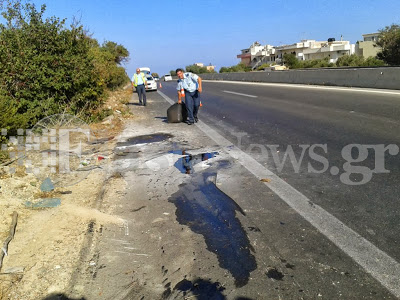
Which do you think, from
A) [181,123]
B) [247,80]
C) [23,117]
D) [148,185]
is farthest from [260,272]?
[247,80]

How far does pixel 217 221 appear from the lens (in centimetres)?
384

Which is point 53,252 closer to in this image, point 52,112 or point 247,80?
point 52,112

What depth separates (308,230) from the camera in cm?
345

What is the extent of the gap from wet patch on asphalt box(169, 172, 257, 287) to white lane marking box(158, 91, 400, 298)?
719 millimetres

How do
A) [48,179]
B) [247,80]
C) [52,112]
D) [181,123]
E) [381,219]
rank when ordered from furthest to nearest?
[247,80]
[181,123]
[52,112]
[48,179]
[381,219]

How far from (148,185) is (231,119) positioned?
245 inches

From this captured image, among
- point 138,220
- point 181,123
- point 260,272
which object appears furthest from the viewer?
point 181,123

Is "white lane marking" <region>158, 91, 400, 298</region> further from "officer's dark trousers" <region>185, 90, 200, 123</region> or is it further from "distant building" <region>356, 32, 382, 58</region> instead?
"distant building" <region>356, 32, 382, 58</region>

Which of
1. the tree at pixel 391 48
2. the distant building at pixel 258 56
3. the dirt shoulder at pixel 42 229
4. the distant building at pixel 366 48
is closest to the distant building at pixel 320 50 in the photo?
the distant building at pixel 366 48

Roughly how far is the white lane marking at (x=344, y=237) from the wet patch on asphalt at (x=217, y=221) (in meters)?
0.72

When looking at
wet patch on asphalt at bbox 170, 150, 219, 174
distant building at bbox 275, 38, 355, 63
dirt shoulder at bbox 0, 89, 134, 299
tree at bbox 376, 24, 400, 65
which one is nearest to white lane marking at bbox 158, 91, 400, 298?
wet patch on asphalt at bbox 170, 150, 219, 174

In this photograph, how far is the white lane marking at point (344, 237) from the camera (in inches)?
106

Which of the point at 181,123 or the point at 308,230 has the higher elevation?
the point at 181,123

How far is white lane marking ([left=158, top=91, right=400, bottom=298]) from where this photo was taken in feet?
8.87
